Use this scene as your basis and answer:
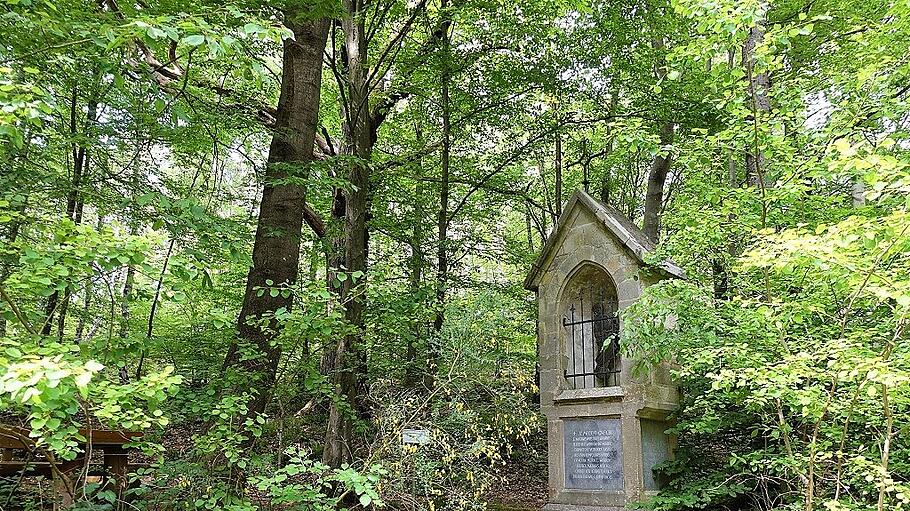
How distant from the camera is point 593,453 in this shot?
5.96m

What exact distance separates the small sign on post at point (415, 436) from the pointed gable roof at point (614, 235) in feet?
7.75

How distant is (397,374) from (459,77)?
4249 millimetres

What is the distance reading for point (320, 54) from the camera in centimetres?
539

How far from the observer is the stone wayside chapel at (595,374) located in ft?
18.8

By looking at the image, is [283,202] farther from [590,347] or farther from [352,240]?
[590,347]

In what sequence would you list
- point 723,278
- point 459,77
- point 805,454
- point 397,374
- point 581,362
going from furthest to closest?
point 459,77, point 581,362, point 397,374, point 723,278, point 805,454

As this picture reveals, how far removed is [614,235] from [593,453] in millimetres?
2118

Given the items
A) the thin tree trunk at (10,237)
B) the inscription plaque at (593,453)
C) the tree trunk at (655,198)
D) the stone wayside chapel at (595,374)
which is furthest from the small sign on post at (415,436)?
the tree trunk at (655,198)

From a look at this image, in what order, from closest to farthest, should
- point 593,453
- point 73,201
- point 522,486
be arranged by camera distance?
1. point 73,201
2. point 593,453
3. point 522,486

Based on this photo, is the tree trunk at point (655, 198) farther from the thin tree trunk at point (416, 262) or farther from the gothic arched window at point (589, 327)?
the thin tree trunk at point (416, 262)

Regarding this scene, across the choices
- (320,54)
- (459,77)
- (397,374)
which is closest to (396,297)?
(397,374)

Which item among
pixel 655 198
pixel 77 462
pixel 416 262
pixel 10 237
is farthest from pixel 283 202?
pixel 655 198

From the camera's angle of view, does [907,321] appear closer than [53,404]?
No

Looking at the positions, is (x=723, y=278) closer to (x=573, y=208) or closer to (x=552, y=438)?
(x=573, y=208)
